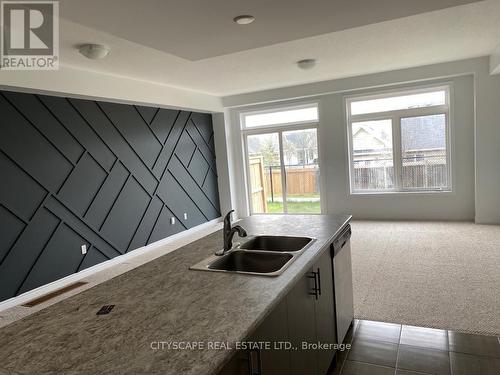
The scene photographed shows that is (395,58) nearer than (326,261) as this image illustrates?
No

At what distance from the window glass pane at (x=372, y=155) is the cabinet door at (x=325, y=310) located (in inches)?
179

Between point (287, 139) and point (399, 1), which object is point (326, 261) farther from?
point (287, 139)

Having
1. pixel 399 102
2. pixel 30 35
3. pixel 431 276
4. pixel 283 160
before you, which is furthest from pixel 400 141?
pixel 30 35

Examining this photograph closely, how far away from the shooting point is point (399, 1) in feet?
7.34

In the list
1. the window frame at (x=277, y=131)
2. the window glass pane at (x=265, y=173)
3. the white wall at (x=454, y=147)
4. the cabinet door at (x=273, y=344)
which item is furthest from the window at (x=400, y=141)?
the cabinet door at (x=273, y=344)

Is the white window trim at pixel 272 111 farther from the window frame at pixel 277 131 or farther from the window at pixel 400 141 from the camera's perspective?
the window at pixel 400 141

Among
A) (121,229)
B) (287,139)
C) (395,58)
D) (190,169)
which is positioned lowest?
(121,229)

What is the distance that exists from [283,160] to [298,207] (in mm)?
1006

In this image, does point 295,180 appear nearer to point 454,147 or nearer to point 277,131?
point 277,131

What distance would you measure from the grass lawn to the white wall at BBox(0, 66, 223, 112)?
2555 millimetres

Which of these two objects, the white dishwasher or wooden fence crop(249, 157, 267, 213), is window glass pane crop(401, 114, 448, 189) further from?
the white dishwasher

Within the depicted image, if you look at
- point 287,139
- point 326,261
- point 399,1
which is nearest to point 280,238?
point 326,261

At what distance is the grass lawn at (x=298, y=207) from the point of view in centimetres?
694

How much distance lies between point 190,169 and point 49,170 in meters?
2.71
